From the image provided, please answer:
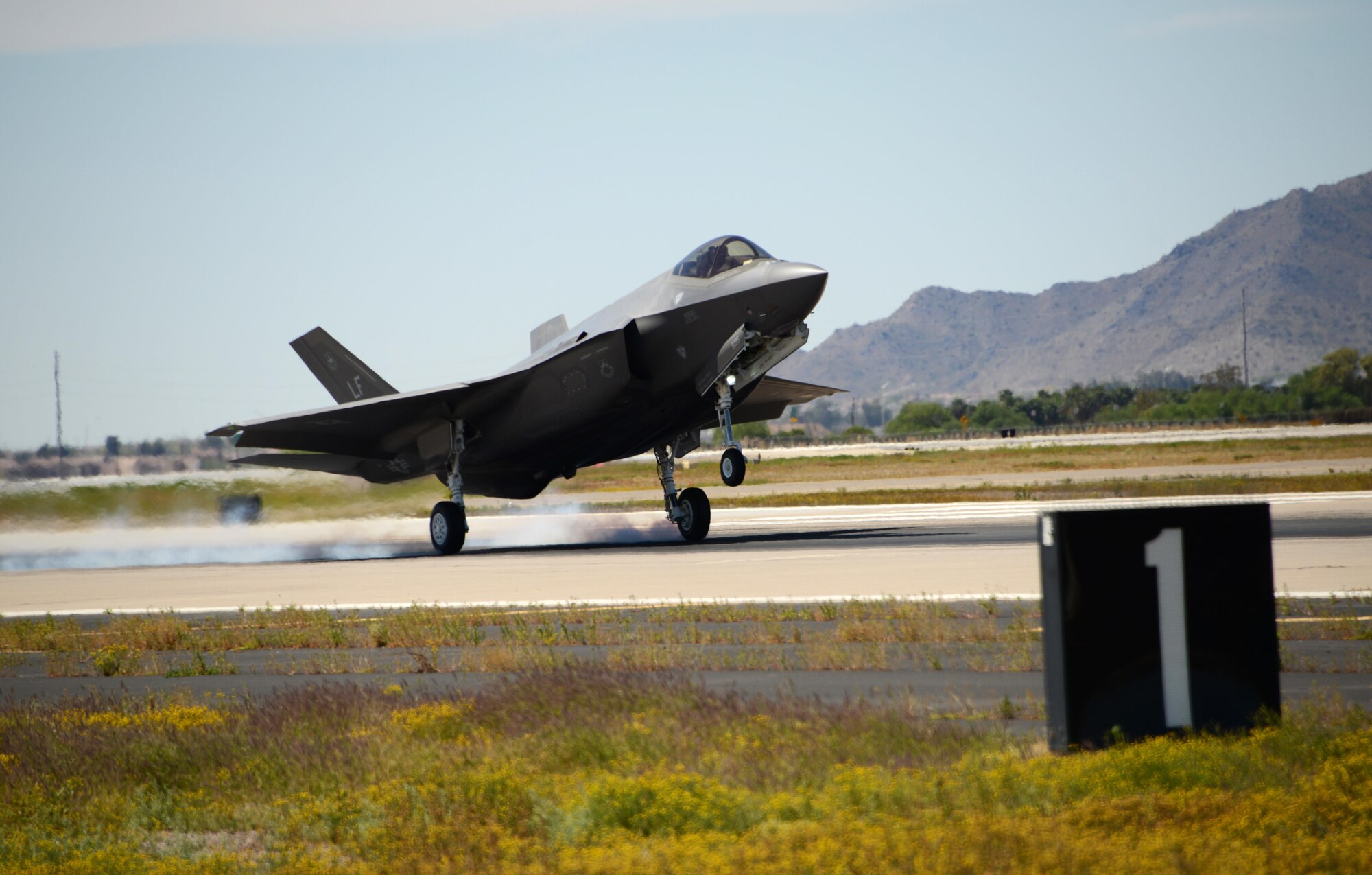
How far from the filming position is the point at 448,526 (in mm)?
25688

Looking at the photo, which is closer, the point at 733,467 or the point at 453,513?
the point at 733,467

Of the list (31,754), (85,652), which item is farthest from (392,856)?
(85,652)

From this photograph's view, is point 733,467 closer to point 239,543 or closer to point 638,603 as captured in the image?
point 638,603

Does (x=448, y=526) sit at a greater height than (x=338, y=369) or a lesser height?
lesser

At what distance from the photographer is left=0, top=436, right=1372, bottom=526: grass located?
28.6m

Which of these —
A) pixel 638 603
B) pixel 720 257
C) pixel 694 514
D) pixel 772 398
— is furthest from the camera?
pixel 772 398

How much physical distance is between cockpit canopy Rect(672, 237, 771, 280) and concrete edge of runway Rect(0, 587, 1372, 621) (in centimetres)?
717

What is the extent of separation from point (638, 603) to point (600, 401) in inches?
284

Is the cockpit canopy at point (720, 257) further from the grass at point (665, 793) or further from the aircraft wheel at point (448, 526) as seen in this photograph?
the grass at point (665, 793)

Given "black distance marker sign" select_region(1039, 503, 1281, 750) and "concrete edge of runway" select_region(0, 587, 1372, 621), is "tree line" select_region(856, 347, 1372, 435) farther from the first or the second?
"black distance marker sign" select_region(1039, 503, 1281, 750)

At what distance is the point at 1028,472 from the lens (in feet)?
190

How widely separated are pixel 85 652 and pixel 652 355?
10886 millimetres

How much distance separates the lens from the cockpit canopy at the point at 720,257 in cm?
2195

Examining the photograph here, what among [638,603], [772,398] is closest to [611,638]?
[638,603]
